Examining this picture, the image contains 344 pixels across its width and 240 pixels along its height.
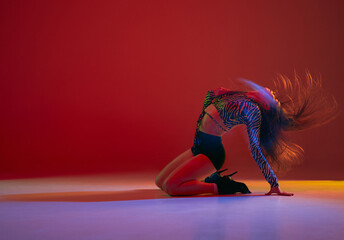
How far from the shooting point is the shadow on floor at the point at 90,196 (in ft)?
9.93

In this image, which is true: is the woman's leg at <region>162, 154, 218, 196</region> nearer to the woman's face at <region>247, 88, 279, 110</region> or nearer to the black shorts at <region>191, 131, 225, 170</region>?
the black shorts at <region>191, 131, 225, 170</region>

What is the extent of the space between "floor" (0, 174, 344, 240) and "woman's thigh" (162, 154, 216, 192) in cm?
11

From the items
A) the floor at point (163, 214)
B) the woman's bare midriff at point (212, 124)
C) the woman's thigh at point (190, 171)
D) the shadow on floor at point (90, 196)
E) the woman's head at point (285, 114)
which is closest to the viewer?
the floor at point (163, 214)

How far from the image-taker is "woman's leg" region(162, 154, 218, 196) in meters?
3.16

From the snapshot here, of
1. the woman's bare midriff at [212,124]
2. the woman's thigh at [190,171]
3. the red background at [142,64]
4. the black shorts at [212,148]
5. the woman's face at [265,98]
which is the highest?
the red background at [142,64]

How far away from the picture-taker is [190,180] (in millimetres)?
3207

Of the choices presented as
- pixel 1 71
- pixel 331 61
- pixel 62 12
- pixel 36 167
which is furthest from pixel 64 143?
pixel 331 61

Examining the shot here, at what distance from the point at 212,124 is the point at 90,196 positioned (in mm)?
1044

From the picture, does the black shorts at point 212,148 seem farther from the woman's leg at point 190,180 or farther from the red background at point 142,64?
the red background at point 142,64

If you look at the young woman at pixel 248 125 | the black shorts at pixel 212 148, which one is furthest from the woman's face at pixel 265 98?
the black shorts at pixel 212 148

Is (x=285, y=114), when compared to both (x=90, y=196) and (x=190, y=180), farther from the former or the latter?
(x=90, y=196)

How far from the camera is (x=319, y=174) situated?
4.88 m

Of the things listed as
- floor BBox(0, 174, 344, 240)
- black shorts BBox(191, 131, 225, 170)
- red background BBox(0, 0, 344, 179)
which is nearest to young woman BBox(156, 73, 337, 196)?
black shorts BBox(191, 131, 225, 170)

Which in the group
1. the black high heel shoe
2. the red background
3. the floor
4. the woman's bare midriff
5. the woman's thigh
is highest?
the red background
